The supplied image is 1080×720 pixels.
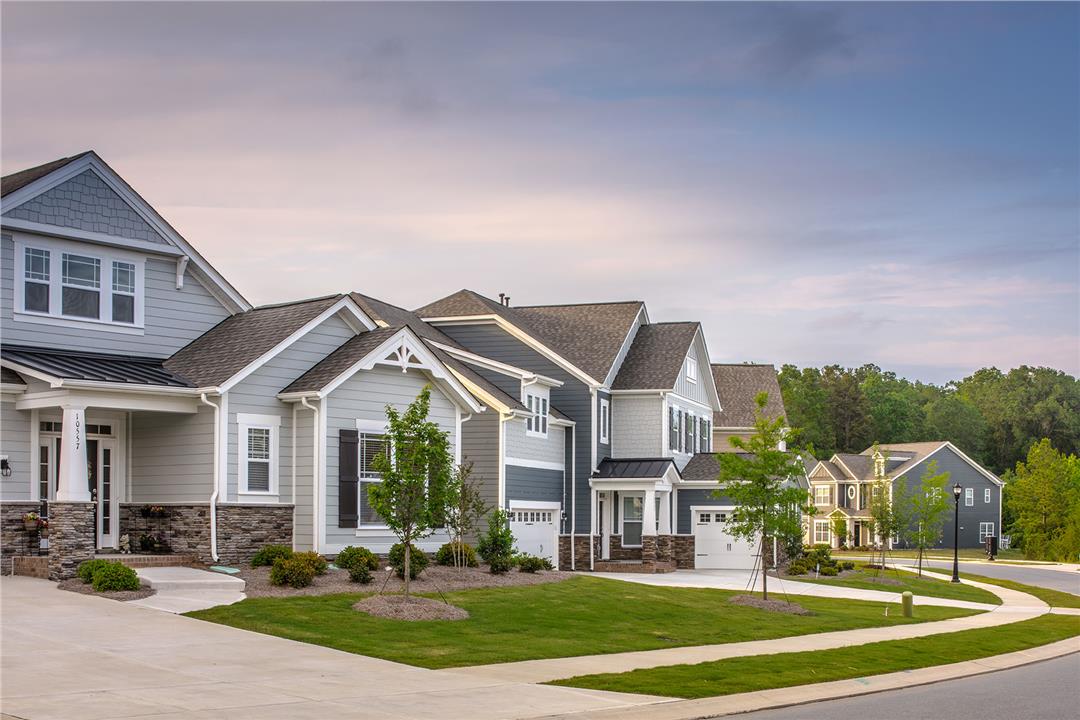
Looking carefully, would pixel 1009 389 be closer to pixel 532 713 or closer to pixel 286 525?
pixel 286 525

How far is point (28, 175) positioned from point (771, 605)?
64.4 feet

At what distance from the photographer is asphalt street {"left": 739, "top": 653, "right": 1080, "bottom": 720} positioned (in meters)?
14.1

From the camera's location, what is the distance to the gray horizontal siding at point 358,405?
26.8 metres

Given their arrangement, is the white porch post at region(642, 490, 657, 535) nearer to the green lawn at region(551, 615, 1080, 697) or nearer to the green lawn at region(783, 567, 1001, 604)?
the green lawn at region(783, 567, 1001, 604)

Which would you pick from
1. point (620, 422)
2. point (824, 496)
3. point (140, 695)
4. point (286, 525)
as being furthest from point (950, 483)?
point (140, 695)

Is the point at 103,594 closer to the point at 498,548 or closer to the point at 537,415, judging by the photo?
the point at 498,548

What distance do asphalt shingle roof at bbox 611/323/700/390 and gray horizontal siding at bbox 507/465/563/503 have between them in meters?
5.28

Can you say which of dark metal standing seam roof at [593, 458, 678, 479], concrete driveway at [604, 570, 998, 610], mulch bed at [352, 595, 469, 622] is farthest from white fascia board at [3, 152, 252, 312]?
dark metal standing seam roof at [593, 458, 678, 479]

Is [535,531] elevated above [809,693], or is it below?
below

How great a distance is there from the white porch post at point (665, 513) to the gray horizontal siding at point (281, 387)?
18280 mm

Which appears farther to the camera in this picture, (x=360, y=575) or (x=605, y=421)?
(x=605, y=421)

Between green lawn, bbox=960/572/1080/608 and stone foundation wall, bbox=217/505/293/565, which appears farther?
green lawn, bbox=960/572/1080/608

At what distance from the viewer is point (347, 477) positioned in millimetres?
27141

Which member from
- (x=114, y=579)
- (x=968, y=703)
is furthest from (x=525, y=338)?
(x=968, y=703)
